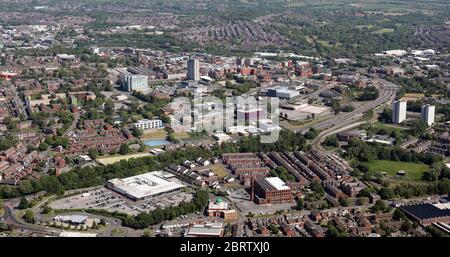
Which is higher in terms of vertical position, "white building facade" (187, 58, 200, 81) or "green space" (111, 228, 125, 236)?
"white building facade" (187, 58, 200, 81)

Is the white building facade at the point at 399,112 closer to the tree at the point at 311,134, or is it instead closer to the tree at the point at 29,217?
the tree at the point at 311,134

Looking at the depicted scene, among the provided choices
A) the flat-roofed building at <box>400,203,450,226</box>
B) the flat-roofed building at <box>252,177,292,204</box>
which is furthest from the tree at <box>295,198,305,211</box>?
the flat-roofed building at <box>400,203,450,226</box>

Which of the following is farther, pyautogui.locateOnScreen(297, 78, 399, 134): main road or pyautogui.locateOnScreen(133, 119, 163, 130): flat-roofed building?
pyautogui.locateOnScreen(297, 78, 399, 134): main road

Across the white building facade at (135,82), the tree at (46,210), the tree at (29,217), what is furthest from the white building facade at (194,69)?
the tree at (29,217)

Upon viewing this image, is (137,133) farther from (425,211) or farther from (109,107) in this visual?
(425,211)

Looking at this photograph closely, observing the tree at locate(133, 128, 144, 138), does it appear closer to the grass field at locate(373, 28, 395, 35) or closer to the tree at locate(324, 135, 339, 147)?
the tree at locate(324, 135, 339, 147)

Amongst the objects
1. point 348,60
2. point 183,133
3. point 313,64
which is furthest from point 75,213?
point 348,60
